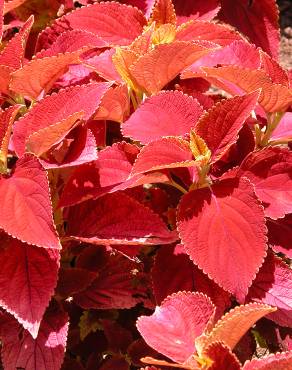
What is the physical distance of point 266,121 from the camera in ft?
4.13

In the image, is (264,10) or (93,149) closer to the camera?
(93,149)

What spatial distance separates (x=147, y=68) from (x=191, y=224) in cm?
27

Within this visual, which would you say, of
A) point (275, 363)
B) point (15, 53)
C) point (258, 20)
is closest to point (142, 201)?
point (15, 53)

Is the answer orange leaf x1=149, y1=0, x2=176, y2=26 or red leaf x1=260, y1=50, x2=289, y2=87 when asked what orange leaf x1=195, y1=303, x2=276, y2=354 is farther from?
orange leaf x1=149, y1=0, x2=176, y2=26

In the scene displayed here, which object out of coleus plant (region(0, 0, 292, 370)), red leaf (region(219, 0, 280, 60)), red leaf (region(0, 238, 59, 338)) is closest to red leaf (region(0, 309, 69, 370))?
coleus plant (region(0, 0, 292, 370))

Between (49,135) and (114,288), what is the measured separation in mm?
344

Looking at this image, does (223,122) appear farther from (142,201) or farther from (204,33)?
(204,33)

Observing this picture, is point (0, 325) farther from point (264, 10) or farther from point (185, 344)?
point (264, 10)

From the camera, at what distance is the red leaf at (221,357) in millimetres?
828

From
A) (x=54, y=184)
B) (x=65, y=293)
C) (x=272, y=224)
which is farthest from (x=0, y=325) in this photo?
(x=272, y=224)

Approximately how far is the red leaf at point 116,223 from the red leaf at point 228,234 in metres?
0.05

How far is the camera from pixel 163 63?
1.12 m

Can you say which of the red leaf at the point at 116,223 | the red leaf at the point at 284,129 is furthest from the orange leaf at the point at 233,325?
the red leaf at the point at 284,129

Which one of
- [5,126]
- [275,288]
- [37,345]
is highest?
[5,126]
